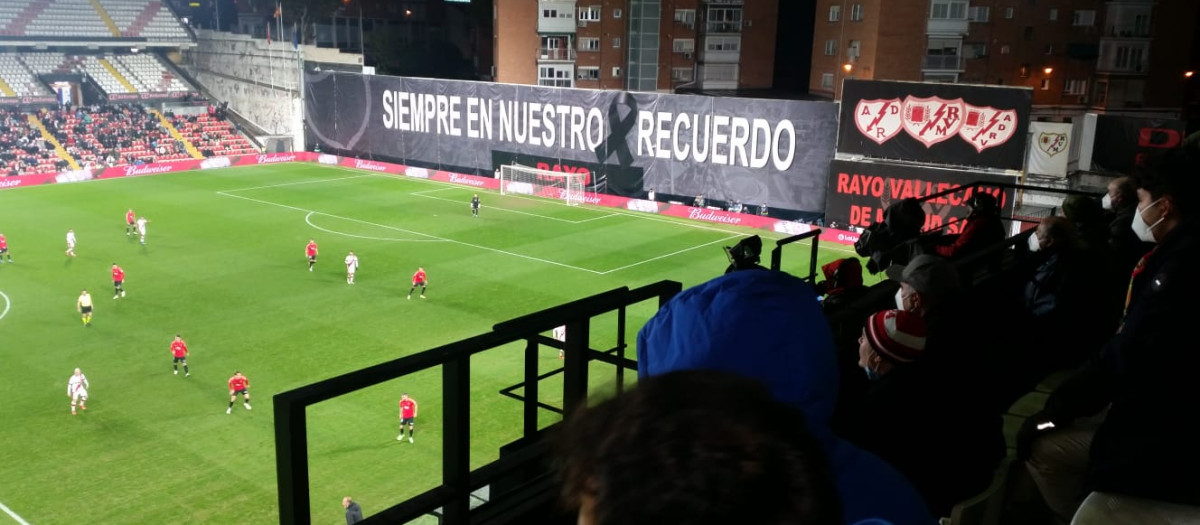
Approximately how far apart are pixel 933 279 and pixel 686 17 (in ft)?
177

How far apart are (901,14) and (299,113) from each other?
3089 centimetres

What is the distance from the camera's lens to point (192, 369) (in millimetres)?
19969

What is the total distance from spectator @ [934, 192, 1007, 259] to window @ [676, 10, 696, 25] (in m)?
49.9

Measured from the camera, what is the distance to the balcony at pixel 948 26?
46.2 metres

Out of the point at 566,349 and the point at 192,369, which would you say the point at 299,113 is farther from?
the point at 566,349

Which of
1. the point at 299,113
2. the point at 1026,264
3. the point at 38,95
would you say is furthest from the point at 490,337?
Result: the point at 38,95

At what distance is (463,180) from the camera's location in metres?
44.6

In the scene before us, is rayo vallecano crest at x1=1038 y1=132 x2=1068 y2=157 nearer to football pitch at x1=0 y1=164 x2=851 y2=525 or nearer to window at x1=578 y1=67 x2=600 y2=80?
football pitch at x1=0 y1=164 x2=851 y2=525

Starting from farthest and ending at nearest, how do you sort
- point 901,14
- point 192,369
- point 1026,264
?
point 901,14 < point 192,369 < point 1026,264

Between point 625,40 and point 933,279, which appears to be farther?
point 625,40

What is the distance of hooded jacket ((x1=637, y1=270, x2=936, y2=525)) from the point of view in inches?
76.9

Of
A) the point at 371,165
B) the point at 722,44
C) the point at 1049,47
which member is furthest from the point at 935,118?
the point at 722,44

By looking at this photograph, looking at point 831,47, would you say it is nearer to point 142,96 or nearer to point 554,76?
point 554,76

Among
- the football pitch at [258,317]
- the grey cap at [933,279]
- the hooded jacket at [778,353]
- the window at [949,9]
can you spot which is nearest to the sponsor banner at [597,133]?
the football pitch at [258,317]
